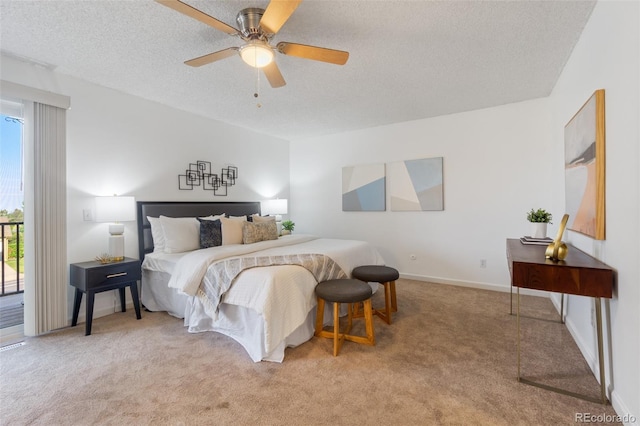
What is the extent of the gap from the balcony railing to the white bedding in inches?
72.6

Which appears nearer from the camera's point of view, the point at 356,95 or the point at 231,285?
the point at 231,285

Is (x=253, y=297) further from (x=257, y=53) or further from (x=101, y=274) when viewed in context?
(x=257, y=53)

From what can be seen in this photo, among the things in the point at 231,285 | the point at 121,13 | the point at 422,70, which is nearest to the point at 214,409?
the point at 231,285

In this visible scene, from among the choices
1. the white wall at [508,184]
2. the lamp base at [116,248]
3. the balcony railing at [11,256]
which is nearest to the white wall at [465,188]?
the white wall at [508,184]

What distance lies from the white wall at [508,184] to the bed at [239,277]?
131 centimetres

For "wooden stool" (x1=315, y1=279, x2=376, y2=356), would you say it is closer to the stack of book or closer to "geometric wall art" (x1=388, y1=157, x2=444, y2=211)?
the stack of book

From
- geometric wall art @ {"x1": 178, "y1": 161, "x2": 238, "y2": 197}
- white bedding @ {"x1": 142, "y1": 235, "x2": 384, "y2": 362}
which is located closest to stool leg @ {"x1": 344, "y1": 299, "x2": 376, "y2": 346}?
white bedding @ {"x1": 142, "y1": 235, "x2": 384, "y2": 362}

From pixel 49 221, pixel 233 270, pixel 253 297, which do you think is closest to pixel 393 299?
pixel 253 297

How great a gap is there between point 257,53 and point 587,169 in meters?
2.48

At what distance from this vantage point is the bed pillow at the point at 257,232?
12.0 ft

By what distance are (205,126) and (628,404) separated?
192 inches

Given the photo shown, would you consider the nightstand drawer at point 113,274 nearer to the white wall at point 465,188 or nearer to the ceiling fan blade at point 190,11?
the ceiling fan blade at point 190,11

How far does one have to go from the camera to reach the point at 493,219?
394 cm

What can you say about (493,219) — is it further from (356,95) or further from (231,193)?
(231,193)
